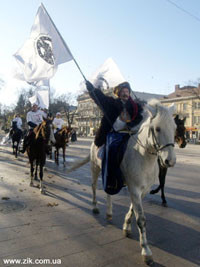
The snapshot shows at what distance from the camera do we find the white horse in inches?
120

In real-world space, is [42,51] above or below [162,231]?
above

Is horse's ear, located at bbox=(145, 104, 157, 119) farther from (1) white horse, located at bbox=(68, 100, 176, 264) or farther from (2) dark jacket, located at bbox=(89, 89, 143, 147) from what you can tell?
(2) dark jacket, located at bbox=(89, 89, 143, 147)

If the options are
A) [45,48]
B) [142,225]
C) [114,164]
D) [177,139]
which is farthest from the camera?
[177,139]

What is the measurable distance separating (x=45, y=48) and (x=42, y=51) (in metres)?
0.18

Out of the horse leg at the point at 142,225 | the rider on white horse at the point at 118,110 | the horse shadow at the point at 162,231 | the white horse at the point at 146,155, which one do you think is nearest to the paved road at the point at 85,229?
the horse shadow at the point at 162,231

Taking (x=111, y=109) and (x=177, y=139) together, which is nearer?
(x=111, y=109)

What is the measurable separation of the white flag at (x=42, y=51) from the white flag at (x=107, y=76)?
2.69ft

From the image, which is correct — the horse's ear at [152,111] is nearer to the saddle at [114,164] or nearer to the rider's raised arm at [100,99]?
the saddle at [114,164]

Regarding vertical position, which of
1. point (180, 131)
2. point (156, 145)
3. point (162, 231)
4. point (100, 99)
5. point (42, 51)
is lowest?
point (162, 231)

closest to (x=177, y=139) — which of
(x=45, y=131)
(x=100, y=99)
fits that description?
(x=100, y=99)

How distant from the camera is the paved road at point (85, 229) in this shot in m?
3.45

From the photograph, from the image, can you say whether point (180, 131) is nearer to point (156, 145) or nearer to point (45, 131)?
point (156, 145)

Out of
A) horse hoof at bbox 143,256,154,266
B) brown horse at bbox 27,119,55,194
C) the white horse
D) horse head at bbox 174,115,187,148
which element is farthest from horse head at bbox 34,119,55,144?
horse hoof at bbox 143,256,154,266

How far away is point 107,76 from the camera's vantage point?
5484 millimetres
